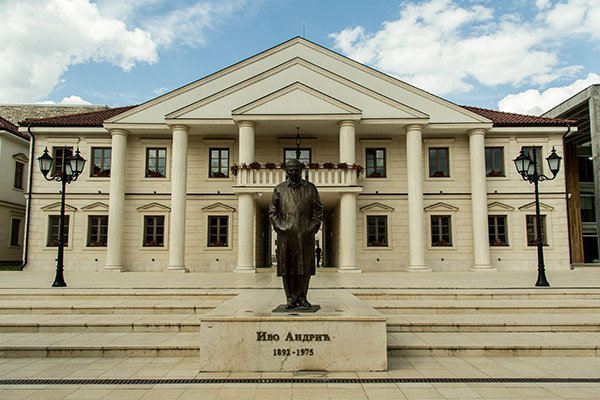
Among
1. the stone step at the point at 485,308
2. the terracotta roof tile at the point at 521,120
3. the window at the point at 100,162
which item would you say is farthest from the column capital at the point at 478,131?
the window at the point at 100,162

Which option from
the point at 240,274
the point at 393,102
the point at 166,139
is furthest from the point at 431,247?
the point at 166,139

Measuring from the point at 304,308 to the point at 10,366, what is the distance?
5.07 m

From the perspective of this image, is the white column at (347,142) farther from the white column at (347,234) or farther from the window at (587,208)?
the window at (587,208)

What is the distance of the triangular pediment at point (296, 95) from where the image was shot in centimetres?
2414

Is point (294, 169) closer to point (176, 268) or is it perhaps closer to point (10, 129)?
point (176, 268)

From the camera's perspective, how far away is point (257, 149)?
27.4 m

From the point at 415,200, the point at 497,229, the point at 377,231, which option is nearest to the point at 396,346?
the point at 415,200

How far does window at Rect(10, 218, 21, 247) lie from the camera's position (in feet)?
107

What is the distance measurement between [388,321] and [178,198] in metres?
17.2

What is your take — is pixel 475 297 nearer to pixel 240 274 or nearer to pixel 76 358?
pixel 76 358

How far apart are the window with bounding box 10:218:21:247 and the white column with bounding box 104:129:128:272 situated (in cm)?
1177

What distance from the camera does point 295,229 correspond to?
26.8 ft

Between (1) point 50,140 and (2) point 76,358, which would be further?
(1) point 50,140

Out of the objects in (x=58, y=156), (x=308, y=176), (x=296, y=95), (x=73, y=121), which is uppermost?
(x=296, y=95)
